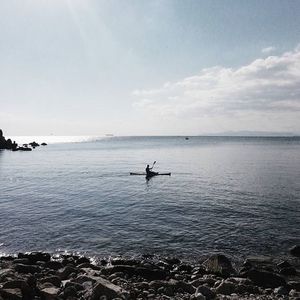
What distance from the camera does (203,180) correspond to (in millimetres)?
61750

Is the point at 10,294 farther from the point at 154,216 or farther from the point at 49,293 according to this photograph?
the point at 154,216

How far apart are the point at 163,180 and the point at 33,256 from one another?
136 feet

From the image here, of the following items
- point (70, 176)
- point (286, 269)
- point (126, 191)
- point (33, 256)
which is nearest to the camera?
point (286, 269)

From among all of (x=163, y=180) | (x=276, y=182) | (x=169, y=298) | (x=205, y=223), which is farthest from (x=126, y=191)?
(x=169, y=298)

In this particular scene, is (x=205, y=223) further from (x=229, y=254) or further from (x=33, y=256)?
(x=33, y=256)

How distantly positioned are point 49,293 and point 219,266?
35.5ft

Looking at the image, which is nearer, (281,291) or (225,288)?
(225,288)

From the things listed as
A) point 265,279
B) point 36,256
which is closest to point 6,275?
point 36,256

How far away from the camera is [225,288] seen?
17.0 metres

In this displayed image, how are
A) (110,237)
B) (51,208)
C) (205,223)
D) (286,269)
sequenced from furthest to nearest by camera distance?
(51,208)
(205,223)
(110,237)
(286,269)

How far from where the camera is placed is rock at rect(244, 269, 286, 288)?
18812mm

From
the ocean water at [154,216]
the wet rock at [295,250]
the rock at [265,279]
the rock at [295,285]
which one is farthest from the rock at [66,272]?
the wet rock at [295,250]

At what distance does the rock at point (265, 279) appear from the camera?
18.8 metres

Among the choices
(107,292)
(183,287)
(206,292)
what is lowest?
(183,287)
